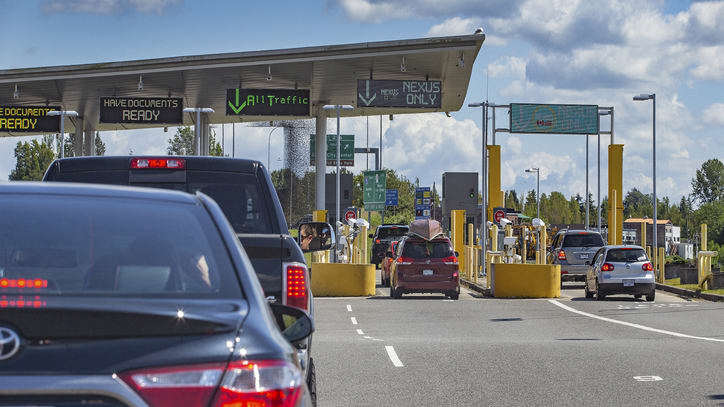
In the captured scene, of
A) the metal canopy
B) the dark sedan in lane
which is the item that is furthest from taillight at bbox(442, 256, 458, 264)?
the dark sedan in lane

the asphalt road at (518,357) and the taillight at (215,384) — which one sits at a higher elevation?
the taillight at (215,384)

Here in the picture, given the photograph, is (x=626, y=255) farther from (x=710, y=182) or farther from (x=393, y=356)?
(x=710, y=182)

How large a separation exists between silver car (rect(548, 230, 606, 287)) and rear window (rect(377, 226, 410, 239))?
11.5m

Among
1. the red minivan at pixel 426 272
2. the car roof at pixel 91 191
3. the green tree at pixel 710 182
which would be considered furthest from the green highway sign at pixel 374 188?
the green tree at pixel 710 182

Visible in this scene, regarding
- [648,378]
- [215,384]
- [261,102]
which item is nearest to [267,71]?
[261,102]

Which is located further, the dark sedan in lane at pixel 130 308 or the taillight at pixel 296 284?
the taillight at pixel 296 284

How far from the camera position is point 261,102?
31.7 meters

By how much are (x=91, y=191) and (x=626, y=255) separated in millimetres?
25860

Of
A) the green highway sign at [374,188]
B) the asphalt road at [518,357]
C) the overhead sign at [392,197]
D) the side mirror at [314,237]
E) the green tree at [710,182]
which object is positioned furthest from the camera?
the green tree at [710,182]

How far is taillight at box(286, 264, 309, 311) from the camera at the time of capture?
7439 millimetres

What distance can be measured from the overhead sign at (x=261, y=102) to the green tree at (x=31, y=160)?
93.9 meters

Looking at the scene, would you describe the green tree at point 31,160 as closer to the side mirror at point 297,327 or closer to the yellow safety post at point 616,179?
the yellow safety post at point 616,179

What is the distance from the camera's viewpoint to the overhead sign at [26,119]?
35466mm

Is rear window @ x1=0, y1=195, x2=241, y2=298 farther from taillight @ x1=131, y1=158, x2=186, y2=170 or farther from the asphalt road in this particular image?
the asphalt road
